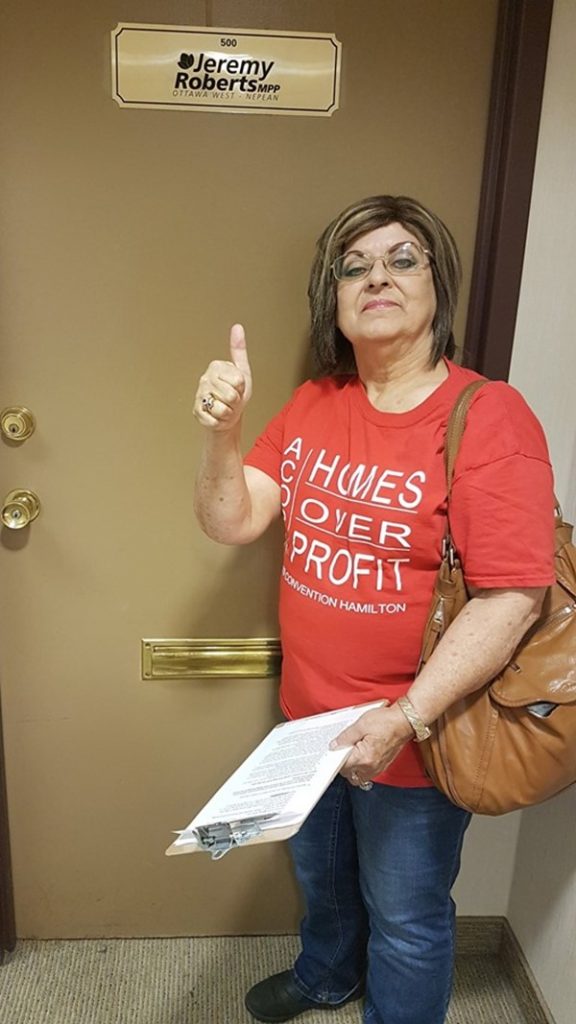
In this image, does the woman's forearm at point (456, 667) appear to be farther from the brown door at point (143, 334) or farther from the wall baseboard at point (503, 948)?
the wall baseboard at point (503, 948)

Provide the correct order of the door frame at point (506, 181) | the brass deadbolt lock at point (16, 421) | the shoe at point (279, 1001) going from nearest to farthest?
the door frame at point (506, 181)
the brass deadbolt lock at point (16, 421)
the shoe at point (279, 1001)

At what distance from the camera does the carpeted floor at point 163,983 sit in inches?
61.9

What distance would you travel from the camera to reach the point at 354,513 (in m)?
1.17

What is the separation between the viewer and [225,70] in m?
1.30

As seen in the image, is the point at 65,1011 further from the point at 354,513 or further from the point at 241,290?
the point at 241,290

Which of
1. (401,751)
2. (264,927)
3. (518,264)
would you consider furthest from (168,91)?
(264,927)

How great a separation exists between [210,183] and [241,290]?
187mm

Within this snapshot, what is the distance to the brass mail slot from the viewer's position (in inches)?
61.7

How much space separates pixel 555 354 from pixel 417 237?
400 mm

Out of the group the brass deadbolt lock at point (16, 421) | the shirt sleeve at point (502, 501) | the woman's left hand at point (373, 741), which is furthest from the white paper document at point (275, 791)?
the brass deadbolt lock at point (16, 421)

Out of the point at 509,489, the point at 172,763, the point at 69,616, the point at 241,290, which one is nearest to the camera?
the point at 509,489

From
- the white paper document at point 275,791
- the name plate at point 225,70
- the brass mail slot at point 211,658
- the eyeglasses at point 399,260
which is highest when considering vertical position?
the name plate at point 225,70

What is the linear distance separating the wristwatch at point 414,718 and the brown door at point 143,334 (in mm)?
522

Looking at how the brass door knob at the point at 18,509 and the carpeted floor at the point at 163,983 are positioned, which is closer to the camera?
the brass door knob at the point at 18,509
